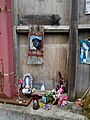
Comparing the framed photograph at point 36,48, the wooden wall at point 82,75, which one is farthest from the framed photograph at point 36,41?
the wooden wall at point 82,75

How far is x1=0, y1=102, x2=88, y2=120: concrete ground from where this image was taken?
100 inches

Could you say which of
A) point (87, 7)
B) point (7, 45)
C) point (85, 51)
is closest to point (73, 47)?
point (85, 51)

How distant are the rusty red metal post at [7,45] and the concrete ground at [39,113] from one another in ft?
1.00

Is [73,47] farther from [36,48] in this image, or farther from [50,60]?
[36,48]

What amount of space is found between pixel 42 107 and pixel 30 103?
242 millimetres

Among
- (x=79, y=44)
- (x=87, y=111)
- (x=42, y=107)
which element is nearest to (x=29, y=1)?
(x=79, y=44)

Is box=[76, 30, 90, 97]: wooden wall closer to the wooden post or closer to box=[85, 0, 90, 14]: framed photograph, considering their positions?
the wooden post

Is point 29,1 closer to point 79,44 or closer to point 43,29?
point 43,29

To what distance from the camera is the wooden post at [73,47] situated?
2606mm

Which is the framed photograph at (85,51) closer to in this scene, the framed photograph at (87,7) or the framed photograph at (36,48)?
the framed photograph at (87,7)

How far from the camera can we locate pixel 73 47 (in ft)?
8.87

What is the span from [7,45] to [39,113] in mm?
1206

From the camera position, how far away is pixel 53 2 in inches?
110

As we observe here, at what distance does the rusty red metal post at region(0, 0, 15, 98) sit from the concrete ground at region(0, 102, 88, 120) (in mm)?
304
